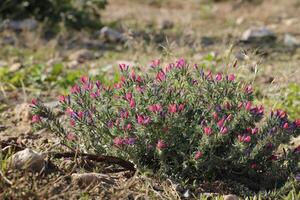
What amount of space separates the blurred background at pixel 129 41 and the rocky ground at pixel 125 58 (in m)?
0.01

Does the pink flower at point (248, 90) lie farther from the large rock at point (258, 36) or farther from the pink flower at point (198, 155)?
the large rock at point (258, 36)

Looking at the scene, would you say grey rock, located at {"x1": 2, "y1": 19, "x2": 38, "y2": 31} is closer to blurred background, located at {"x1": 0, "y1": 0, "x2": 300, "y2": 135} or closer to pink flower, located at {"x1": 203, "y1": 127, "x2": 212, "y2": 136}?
blurred background, located at {"x1": 0, "y1": 0, "x2": 300, "y2": 135}

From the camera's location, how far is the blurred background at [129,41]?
5699 millimetres

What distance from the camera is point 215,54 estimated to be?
6.96 m

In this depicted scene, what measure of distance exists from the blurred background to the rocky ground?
0.01 meters

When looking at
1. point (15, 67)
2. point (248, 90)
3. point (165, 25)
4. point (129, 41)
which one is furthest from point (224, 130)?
point (165, 25)

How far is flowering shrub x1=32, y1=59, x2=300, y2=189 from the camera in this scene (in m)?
3.41

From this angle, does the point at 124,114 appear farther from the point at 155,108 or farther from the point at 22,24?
the point at 22,24

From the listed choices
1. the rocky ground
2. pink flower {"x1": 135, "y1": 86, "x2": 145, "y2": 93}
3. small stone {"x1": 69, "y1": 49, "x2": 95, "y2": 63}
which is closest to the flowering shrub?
pink flower {"x1": 135, "y1": 86, "x2": 145, "y2": 93}

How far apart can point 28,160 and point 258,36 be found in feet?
17.5

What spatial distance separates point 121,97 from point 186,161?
0.53 metres

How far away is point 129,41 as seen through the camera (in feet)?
18.8

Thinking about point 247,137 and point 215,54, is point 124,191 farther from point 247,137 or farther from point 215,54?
point 215,54

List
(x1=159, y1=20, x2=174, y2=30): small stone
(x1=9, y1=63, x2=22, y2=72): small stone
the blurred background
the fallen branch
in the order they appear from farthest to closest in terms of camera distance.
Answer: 1. (x1=159, y1=20, x2=174, y2=30): small stone
2. (x1=9, y1=63, x2=22, y2=72): small stone
3. the blurred background
4. the fallen branch
